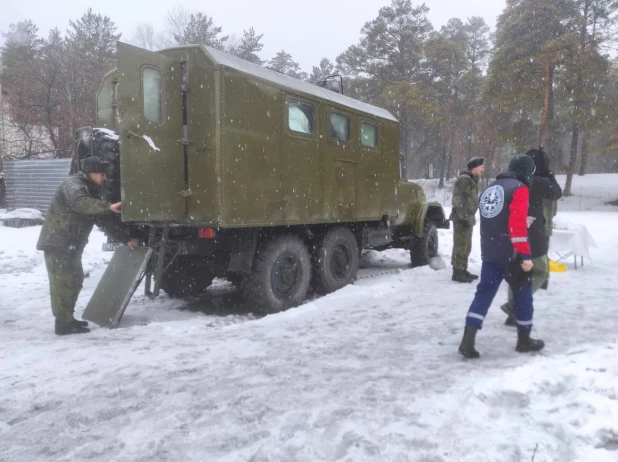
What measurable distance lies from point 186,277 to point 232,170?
2191mm

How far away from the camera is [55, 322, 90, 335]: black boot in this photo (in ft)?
17.1

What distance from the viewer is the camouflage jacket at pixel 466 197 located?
26.0 feet

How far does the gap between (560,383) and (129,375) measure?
3.12 metres

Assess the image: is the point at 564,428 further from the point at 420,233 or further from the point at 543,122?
the point at 543,122

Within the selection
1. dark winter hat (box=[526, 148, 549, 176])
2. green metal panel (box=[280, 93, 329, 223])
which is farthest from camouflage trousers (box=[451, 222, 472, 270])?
green metal panel (box=[280, 93, 329, 223])

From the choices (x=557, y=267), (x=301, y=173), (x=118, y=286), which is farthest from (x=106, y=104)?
(x=557, y=267)

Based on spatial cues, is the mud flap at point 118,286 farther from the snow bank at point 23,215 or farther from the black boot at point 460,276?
the snow bank at point 23,215

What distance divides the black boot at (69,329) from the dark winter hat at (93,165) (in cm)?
165

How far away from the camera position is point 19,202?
16469mm

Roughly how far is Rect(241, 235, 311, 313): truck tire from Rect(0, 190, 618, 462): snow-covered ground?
367 millimetres

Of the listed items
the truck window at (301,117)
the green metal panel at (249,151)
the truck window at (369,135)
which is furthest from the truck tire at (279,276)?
the truck window at (369,135)

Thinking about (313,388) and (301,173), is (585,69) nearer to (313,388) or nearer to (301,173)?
(301,173)

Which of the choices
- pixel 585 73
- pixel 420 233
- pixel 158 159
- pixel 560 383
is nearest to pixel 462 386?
pixel 560 383

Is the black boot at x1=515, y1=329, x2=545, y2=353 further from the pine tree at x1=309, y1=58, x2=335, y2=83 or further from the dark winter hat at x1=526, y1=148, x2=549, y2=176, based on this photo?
the pine tree at x1=309, y1=58, x2=335, y2=83
